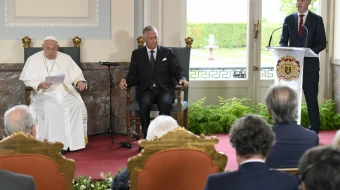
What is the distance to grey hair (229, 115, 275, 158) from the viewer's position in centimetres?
269

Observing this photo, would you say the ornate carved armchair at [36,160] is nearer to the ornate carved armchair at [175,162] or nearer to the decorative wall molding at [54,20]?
the ornate carved armchair at [175,162]

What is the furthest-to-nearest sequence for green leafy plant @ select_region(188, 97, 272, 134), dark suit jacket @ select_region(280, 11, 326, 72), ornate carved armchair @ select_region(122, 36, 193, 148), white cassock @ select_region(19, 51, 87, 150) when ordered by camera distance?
green leafy plant @ select_region(188, 97, 272, 134) → dark suit jacket @ select_region(280, 11, 326, 72) → ornate carved armchair @ select_region(122, 36, 193, 148) → white cassock @ select_region(19, 51, 87, 150)

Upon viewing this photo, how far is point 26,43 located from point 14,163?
166 inches

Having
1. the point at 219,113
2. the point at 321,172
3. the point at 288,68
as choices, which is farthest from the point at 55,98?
the point at 321,172

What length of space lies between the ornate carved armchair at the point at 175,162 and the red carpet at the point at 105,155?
2423mm

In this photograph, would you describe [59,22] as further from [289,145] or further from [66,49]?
[289,145]

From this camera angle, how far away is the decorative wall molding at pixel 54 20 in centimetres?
735

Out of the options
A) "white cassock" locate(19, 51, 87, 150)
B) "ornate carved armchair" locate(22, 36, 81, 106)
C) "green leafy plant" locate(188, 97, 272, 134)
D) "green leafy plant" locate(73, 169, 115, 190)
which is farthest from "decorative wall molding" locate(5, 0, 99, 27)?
"green leafy plant" locate(73, 169, 115, 190)

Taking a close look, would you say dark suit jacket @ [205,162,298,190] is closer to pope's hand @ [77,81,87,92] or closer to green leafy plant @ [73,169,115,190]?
green leafy plant @ [73,169,115,190]

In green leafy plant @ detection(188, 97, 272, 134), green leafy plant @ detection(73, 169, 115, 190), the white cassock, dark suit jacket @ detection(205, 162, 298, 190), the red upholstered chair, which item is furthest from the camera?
green leafy plant @ detection(188, 97, 272, 134)

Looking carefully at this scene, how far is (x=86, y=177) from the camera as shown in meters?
5.50

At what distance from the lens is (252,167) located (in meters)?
2.63

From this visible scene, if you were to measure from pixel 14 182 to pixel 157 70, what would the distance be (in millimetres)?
4439

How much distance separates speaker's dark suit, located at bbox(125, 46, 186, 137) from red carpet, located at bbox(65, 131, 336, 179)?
63 cm
